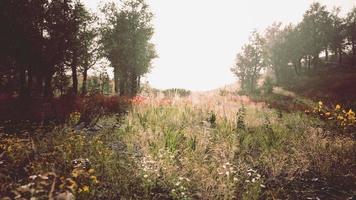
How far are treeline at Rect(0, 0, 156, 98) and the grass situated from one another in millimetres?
9992

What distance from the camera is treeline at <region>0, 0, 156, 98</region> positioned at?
51.9ft

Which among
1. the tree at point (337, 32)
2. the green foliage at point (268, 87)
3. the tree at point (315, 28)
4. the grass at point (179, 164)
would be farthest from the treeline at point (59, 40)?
the tree at point (337, 32)

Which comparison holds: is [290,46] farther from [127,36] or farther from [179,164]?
[179,164]

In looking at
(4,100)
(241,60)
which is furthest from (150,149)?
(241,60)

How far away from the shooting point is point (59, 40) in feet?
59.7

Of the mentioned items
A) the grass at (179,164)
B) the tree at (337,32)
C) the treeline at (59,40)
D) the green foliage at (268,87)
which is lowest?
the grass at (179,164)

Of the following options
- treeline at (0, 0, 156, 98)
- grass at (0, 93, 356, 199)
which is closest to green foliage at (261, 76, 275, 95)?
treeline at (0, 0, 156, 98)

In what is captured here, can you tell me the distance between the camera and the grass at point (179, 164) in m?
4.65

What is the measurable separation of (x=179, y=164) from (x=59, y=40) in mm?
15042

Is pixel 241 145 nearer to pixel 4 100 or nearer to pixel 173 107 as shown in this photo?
pixel 173 107

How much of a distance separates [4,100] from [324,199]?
43.3ft

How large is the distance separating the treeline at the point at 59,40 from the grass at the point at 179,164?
999cm

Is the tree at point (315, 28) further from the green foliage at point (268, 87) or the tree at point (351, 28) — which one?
the green foliage at point (268, 87)

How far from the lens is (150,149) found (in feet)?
21.9
